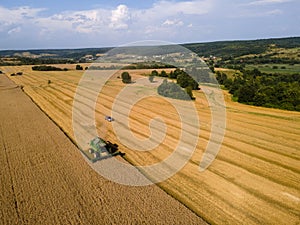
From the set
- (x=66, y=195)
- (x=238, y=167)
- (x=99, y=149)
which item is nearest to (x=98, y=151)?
(x=99, y=149)

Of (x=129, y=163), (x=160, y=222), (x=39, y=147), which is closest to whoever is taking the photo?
(x=160, y=222)

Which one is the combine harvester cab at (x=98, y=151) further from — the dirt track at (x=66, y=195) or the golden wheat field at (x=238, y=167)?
the golden wheat field at (x=238, y=167)

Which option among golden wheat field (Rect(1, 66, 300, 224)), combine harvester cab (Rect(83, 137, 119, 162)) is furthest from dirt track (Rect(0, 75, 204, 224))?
golden wheat field (Rect(1, 66, 300, 224))

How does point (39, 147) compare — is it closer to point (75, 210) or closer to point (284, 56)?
point (75, 210)

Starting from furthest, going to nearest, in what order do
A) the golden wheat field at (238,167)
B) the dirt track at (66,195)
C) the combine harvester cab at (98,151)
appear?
the combine harvester cab at (98,151) → the golden wheat field at (238,167) → the dirt track at (66,195)

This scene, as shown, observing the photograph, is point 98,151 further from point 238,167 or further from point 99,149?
point 238,167

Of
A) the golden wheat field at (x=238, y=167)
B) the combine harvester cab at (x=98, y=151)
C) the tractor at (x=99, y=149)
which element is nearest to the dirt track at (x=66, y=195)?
the combine harvester cab at (x=98, y=151)

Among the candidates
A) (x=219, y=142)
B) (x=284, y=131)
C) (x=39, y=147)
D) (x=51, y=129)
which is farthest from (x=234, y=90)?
(x=39, y=147)

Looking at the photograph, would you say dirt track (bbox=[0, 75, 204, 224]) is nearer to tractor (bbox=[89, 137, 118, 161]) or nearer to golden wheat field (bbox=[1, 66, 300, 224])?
tractor (bbox=[89, 137, 118, 161])
